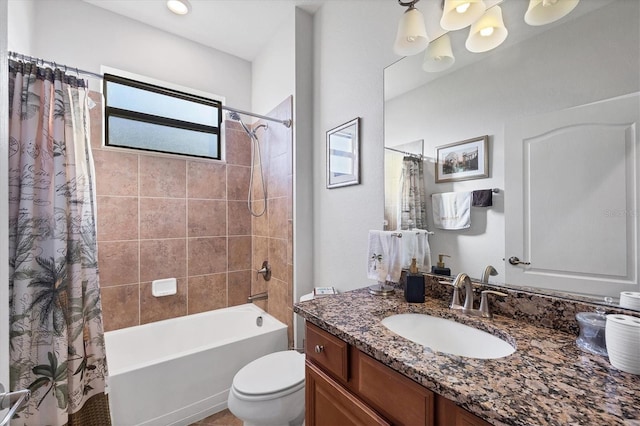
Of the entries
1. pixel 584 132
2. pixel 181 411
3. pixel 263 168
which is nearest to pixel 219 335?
pixel 181 411

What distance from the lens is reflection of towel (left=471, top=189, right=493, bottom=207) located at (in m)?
1.07

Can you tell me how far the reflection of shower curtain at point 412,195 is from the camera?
4.33 feet

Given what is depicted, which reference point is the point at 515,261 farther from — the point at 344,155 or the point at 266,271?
the point at 266,271

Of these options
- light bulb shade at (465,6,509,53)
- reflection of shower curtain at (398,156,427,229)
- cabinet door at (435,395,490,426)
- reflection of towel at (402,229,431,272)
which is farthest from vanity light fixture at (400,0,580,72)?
cabinet door at (435,395,490,426)

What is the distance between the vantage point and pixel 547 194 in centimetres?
92

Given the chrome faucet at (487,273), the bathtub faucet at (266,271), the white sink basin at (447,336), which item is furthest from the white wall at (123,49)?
the chrome faucet at (487,273)

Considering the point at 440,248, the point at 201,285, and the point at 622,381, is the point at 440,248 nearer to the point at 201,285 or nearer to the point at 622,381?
the point at 622,381

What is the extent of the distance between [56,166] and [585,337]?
233 cm

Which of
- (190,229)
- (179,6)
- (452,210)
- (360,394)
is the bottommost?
(360,394)

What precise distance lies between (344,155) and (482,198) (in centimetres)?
91

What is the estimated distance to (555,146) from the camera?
90 cm

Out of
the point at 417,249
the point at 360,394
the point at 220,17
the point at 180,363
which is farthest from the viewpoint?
the point at 220,17

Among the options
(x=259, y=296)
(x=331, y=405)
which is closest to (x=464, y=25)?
(x=331, y=405)

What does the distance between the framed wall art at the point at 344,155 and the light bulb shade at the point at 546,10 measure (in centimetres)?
89
